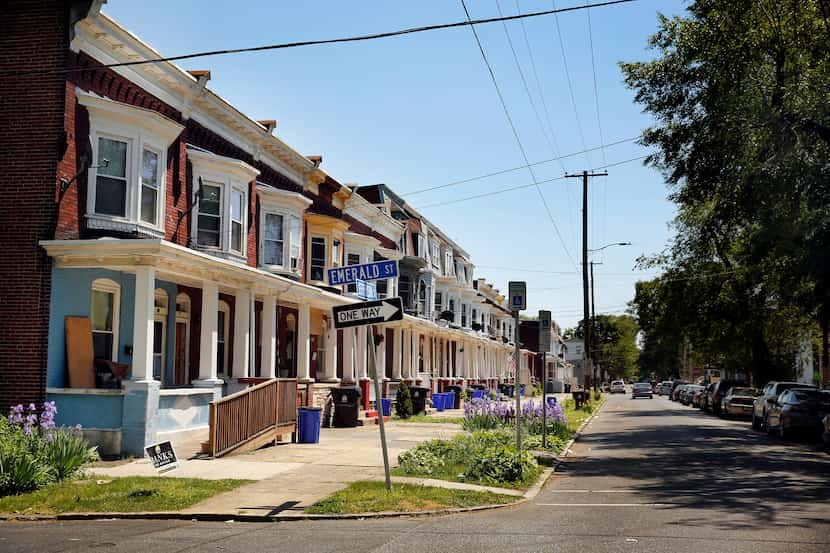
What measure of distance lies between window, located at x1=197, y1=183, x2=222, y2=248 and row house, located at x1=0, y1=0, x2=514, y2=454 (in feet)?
0.12

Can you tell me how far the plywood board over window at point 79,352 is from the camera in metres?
16.3

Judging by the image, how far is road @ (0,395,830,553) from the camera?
334 inches

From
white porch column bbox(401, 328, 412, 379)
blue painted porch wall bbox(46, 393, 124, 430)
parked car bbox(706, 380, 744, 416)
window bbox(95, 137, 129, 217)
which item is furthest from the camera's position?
parked car bbox(706, 380, 744, 416)

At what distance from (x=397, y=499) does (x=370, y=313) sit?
8.38 ft

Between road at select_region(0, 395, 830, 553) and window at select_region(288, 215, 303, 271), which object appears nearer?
road at select_region(0, 395, 830, 553)

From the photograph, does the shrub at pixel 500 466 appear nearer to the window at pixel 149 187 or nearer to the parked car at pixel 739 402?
the window at pixel 149 187

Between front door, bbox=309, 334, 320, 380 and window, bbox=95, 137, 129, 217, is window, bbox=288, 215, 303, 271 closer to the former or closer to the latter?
front door, bbox=309, 334, 320, 380

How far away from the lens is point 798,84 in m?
19.4

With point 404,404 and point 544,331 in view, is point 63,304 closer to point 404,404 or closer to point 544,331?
point 544,331

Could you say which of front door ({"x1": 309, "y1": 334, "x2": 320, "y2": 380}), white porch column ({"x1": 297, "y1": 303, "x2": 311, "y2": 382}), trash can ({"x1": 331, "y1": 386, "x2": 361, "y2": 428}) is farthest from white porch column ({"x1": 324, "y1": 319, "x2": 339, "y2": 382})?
white porch column ({"x1": 297, "y1": 303, "x2": 311, "y2": 382})

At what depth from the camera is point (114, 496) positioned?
1143 cm

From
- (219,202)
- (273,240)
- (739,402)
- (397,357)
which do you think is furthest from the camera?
(397,357)

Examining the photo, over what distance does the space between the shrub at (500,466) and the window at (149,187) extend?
9.24 metres

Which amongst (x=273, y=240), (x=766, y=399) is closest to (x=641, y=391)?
(x=766, y=399)
